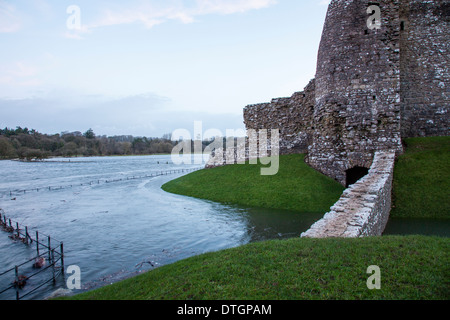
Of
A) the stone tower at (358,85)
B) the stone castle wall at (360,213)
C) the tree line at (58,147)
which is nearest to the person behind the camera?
the stone castle wall at (360,213)

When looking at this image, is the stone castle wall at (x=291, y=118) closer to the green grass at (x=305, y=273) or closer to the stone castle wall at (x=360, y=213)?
the stone castle wall at (x=360, y=213)

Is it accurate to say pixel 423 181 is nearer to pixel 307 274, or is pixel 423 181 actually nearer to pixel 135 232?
pixel 307 274

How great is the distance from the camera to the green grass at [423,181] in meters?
12.7

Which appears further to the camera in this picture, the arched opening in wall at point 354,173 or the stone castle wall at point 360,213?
the arched opening in wall at point 354,173

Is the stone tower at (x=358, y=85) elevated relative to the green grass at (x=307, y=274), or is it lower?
elevated

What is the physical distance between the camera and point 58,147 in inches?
6432

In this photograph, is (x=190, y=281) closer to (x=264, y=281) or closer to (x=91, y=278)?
(x=264, y=281)

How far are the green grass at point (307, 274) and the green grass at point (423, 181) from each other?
6797mm

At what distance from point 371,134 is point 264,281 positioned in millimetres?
13633

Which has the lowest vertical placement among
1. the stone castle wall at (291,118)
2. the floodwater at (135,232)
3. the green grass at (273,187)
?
the floodwater at (135,232)

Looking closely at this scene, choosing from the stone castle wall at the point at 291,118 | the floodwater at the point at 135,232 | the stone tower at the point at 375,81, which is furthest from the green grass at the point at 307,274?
the stone castle wall at the point at 291,118

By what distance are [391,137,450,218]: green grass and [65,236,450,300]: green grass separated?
268 inches

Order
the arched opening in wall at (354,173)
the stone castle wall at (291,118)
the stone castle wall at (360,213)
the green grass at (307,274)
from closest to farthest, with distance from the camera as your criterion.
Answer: the green grass at (307,274) → the stone castle wall at (360,213) → the arched opening in wall at (354,173) → the stone castle wall at (291,118)
